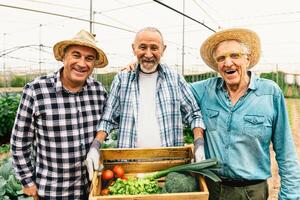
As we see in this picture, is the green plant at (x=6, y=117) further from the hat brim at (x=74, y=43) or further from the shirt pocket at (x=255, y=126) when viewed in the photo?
the shirt pocket at (x=255, y=126)

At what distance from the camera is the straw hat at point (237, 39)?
7.92ft

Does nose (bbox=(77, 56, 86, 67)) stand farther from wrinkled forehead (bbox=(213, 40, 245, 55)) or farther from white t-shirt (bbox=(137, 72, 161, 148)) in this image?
wrinkled forehead (bbox=(213, 40, 245, 55))

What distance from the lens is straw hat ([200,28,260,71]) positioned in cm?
241

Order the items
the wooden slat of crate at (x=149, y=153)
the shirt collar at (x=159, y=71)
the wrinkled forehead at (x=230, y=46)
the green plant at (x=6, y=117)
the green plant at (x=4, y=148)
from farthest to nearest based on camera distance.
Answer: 1. the green plant at (x=6, y=117)
2. the green plant at (x=4, y=148)
3. the shirt collar at (x=159, y=71)
4. the wrinkled forehead at (x=230, y=46)
5. the wooden slat of crate at (x=149, y=153)

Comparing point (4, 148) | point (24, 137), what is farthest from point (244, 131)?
point (4, 148)

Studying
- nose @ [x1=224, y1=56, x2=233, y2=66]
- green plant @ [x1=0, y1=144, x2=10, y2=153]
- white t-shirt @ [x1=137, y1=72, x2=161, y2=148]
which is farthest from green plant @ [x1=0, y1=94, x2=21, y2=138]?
nose @ [x1=224, y1=56, x2=233, y2=66]

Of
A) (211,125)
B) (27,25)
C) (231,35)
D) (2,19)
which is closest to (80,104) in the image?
(211,125)

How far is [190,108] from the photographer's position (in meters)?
2.50

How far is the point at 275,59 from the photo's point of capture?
3008 centimetres

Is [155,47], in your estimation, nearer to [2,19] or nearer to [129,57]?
[2,19]

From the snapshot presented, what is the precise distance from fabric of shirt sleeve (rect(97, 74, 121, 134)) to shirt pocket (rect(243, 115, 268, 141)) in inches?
36.4

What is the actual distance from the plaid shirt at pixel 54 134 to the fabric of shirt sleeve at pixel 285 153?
126cm

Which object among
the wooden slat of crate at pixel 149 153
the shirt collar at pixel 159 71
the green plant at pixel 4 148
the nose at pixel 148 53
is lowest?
the green plant at pixel 4 148

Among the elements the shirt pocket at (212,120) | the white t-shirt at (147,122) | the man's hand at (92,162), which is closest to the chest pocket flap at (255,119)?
the shirt pocket at (212,120)
